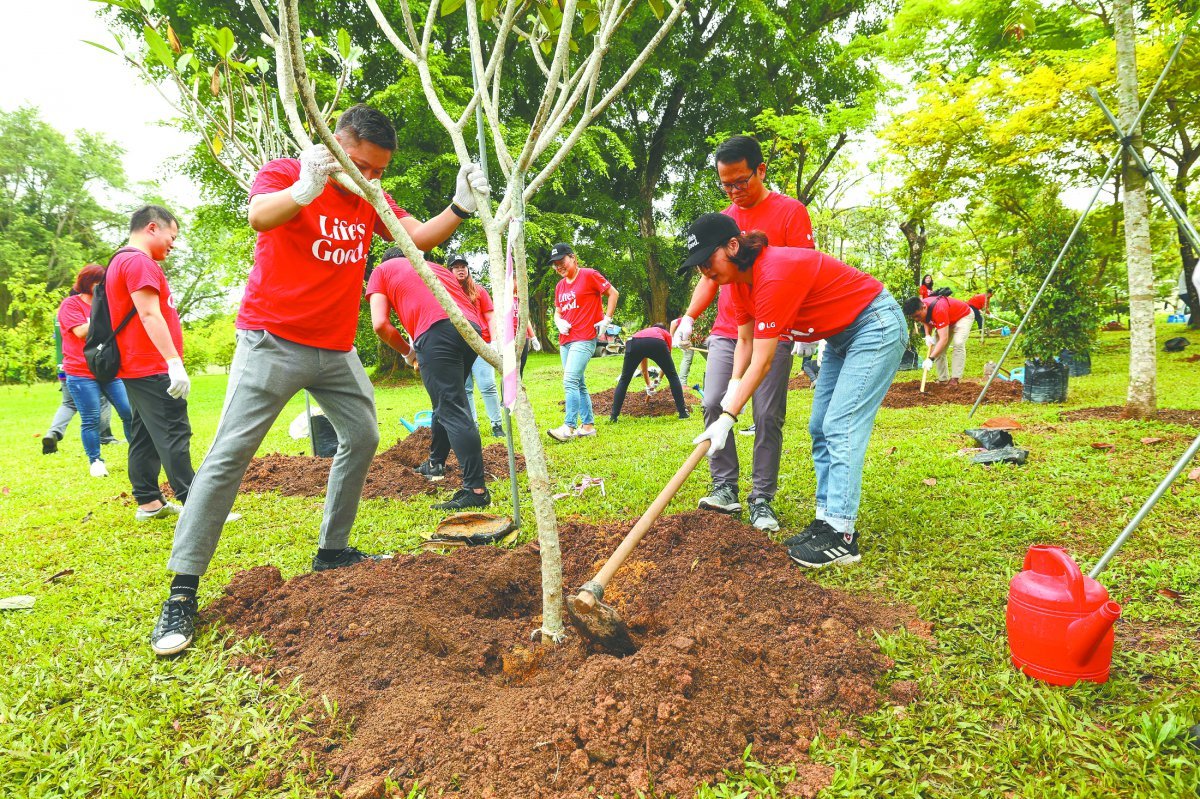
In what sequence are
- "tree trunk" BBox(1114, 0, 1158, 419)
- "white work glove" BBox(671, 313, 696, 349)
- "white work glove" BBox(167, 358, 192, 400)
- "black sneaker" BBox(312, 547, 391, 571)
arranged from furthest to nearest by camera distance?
"tree trunk" BBox(1114, 0, 1158, 419), "white work glove" BBox(671, 313, 696, 349), "white work glove" BBox(167, 358, 192, 400), "black sneaker" BBox(312, 547, 391, 571)

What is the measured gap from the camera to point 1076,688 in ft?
5.96

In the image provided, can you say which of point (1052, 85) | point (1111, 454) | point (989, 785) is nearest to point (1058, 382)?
point (1111, 454)

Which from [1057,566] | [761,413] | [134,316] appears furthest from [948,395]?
[134,316]

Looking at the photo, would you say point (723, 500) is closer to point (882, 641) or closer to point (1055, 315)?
point (882, 641)

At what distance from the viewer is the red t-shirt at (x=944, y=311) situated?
344 inches

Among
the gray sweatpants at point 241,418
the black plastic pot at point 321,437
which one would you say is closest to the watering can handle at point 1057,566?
the gray sweatpants at point 241,418

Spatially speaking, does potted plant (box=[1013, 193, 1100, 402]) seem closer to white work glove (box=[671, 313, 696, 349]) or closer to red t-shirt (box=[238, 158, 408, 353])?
white work glove (box=[671, 313, 696, 349])

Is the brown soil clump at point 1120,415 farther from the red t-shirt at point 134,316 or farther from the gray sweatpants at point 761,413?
the red t-shirt at point 134,316

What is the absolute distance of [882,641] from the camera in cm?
214

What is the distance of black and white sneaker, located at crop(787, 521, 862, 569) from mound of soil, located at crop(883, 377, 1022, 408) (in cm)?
547

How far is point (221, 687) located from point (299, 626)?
12.8 inches

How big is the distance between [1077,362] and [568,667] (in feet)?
33.3

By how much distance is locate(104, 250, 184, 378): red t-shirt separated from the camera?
365 cm

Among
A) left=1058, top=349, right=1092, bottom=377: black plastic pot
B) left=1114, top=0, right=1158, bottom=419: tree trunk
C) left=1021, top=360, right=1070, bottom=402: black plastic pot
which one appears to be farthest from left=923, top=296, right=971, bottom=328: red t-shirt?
left=1114, top=0, right=1158, bottom=419: tree trunk
